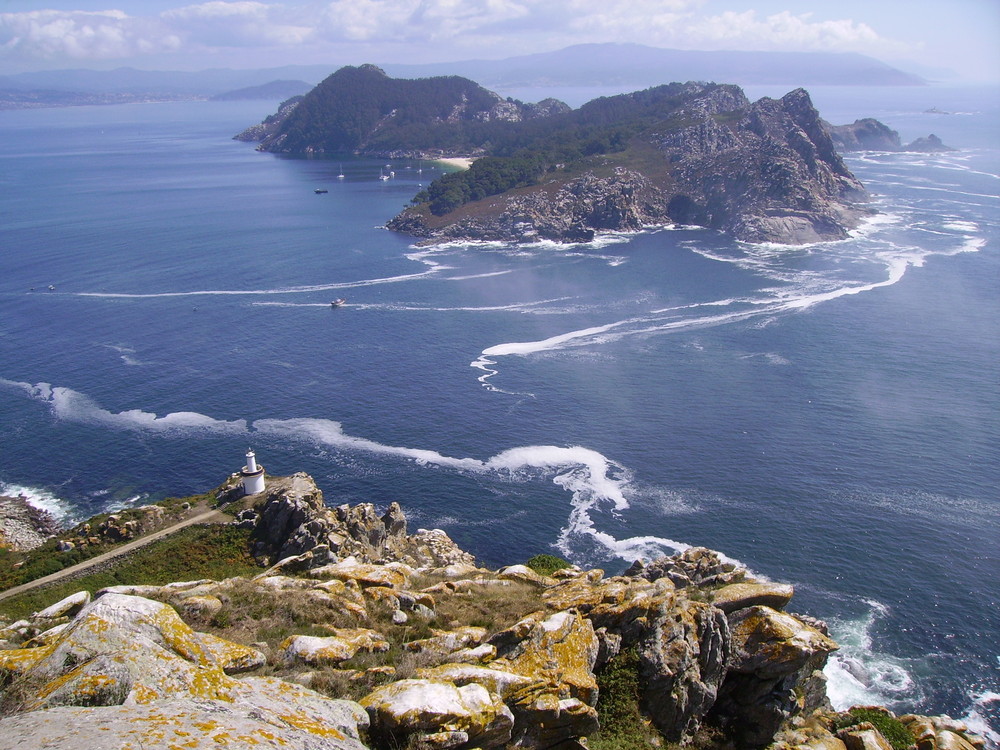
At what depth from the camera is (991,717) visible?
40.2 m

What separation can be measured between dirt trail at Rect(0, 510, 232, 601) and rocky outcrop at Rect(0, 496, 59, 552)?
11950 mm

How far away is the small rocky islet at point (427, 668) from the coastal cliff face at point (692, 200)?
140178mm

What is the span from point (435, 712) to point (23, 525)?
182ft

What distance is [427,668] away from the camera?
18906mm

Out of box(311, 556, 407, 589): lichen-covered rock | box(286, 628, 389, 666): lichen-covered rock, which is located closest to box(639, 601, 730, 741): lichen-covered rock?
box(286, 628, 389, 666): lichen-covered rock

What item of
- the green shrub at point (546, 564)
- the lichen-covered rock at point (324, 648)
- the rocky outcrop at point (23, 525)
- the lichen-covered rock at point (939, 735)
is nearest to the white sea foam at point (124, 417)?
the rocky outcrop at point (23, 525)

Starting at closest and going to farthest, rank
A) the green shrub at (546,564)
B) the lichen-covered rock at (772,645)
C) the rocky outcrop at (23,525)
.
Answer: the lichen-covered rock at (772,645)
the green shrub at (546,564)
the rocky outcrop at (23,525)

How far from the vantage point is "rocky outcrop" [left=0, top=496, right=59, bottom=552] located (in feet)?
182

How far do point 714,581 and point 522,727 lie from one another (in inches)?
671

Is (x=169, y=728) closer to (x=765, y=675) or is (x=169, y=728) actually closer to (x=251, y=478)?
(x=765, y=675)

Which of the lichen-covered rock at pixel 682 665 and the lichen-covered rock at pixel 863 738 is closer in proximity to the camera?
the lichen-covered rock at pixel 682 665

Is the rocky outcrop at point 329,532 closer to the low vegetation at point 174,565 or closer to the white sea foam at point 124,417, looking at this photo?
the low vegetation at point 174,565

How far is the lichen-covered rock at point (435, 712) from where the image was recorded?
603 inches

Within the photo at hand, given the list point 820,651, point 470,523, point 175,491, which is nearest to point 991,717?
point 820,651
